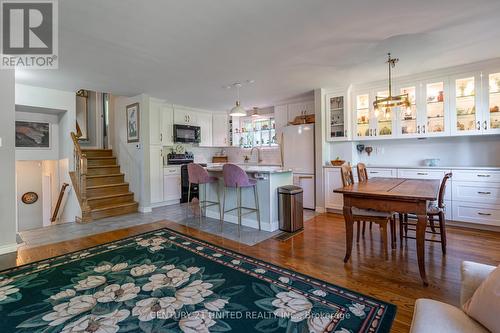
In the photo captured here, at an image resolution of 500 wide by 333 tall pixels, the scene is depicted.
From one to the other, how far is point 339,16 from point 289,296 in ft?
8.40

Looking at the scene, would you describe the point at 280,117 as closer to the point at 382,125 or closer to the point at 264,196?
the point at 382,125

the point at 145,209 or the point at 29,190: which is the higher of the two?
the point at 29,190

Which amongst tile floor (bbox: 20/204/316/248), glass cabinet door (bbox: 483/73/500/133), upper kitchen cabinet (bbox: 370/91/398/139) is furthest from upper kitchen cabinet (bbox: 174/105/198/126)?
glass cabinet door (bbox: 483/73/500/133)

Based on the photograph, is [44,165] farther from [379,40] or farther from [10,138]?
[379,40]

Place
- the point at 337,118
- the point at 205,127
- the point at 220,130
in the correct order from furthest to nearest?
the point at 220,130, the point at 205,127, the point at 337,118

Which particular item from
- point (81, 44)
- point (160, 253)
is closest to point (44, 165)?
point (81, 44)

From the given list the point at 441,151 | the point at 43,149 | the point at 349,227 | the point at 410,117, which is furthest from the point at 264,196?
the point at 43,149

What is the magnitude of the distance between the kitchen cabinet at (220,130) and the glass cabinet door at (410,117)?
438 cm

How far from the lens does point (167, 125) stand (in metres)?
5.90

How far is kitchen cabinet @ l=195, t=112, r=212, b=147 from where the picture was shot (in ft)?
22.1

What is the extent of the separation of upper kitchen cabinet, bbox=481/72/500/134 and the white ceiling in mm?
405

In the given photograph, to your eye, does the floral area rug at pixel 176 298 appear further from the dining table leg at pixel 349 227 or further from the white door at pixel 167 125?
the white door at pixel 167 125

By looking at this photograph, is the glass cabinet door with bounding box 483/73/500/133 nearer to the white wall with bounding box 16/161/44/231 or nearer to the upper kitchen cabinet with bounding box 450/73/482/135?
the upper kitchen cabinet with bounding box 450/73/482/135

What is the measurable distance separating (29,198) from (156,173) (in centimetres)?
364
